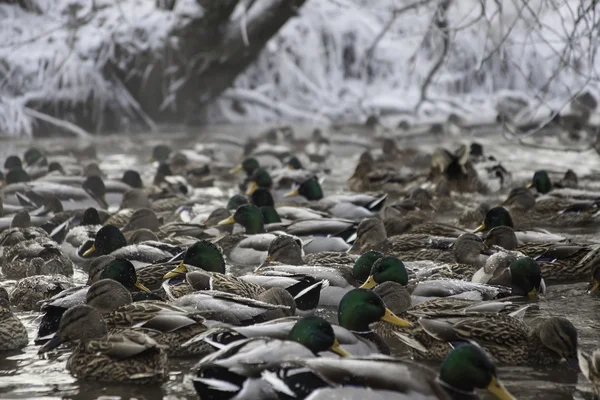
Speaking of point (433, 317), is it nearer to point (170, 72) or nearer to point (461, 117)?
point (170, 72)

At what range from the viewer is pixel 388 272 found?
250 inches

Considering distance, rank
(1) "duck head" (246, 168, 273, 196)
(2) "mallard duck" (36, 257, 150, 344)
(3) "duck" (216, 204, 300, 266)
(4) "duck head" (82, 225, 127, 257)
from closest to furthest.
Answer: (2) "mallard duck" (36, 257, 150, 344) < (4) "duck head" (82, 225, 127, 257) < (3) "duck" (216, 204, 300, 266) < (1) "duck head" (246, 168, 273, 196)

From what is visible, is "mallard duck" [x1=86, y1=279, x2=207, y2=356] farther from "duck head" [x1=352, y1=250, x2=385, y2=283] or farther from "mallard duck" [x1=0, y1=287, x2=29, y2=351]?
"duck head" [x1=352, y1=250, x2=385, y2=283]

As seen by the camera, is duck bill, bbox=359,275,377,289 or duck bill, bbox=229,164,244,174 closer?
duck bill, bbox=359,275,377,289

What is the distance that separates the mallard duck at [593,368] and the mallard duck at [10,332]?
119 inches

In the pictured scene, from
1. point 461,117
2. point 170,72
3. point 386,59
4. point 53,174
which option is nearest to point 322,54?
point 386,59

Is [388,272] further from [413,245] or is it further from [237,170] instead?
[237,170]

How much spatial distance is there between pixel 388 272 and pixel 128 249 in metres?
2.13

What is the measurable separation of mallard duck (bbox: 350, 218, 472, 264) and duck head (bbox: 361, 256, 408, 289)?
1250 mm

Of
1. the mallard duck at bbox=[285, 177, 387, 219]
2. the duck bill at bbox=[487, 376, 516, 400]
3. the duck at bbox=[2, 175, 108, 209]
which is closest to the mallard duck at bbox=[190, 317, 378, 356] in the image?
the duck bill at bbox=[487, 376, 516, 400]

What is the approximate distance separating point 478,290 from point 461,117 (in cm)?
1589

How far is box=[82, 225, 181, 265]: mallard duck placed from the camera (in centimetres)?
730

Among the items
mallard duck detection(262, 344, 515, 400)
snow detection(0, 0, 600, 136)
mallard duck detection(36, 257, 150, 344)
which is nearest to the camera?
mallard duck detection(262, 344, 515, 400)

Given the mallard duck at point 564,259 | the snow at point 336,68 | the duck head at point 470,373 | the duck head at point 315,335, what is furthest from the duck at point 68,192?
the snow at point 336,68
